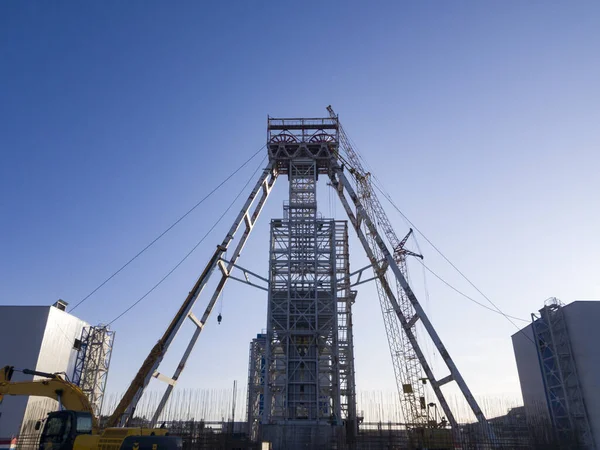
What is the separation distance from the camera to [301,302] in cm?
3341

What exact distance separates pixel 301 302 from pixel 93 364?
31.0 metres

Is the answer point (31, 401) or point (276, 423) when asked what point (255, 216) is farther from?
point (31, 401)

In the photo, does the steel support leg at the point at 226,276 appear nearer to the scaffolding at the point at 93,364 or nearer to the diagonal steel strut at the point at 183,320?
the diagonal steel strut at the point at 183,320

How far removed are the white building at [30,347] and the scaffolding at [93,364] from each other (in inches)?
113

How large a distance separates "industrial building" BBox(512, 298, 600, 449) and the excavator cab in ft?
110

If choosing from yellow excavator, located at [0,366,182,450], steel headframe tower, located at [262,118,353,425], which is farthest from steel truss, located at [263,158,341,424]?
yellow excavator, located at [0,366,182,450]

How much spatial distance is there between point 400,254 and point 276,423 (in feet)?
94.7

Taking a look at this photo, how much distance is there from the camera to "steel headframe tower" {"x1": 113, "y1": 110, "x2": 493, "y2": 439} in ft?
95.8

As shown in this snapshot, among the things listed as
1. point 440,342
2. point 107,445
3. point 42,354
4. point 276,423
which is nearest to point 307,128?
point 440,342

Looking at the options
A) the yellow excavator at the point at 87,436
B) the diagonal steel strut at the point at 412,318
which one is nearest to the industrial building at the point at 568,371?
the diagonal steel strut at the point at 412,318

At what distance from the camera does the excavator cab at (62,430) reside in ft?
54.3

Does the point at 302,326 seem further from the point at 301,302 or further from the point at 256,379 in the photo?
the point at 256,379

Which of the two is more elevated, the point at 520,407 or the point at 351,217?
the point at 351,217

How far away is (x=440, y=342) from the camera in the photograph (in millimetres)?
28859
